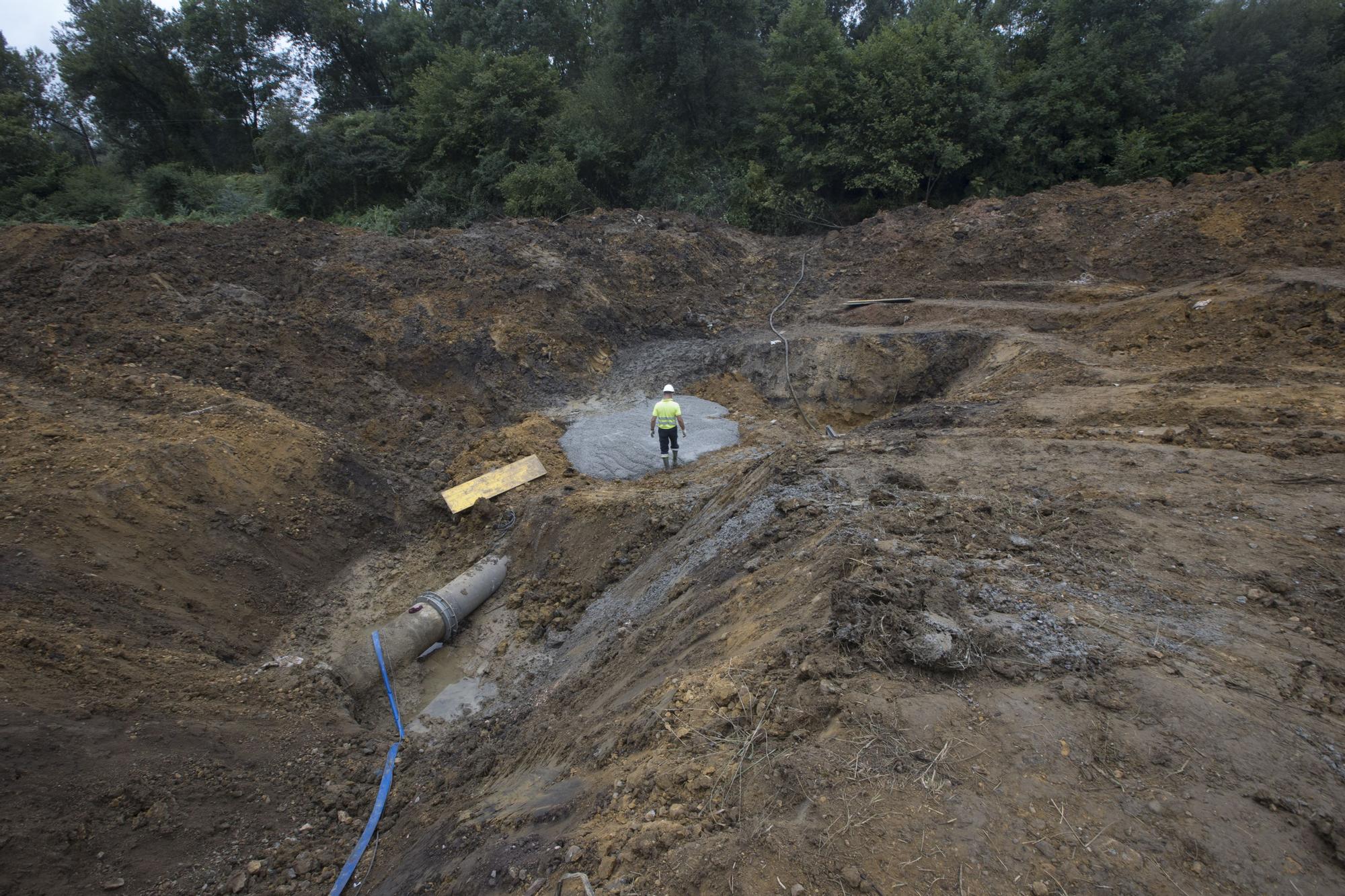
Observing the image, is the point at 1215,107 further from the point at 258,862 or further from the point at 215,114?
the point at 215,114

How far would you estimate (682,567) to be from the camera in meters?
6.54

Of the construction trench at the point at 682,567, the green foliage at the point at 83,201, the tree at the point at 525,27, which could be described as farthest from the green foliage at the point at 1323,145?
the green foliage at the point at 83,201

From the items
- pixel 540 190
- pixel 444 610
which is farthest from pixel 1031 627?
pixel 540 190

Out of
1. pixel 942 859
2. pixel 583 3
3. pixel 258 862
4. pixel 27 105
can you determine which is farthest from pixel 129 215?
pixel 942 859

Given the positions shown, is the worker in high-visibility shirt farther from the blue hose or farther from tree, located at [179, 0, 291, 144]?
tree, located at [179, 0, 291, 144]

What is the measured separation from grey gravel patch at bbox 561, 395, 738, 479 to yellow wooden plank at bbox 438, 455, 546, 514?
0.65m

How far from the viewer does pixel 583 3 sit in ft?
82.2

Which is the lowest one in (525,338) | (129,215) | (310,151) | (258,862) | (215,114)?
(258,862)

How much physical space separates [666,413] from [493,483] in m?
2.70

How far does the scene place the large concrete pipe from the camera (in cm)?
693

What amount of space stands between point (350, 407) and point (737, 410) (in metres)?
6.29

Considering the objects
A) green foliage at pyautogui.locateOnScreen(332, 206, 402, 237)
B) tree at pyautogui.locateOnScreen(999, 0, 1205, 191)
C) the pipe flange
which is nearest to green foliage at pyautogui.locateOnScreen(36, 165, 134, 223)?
green foliage at pyautogui.locateOnScreen(332, 206, 402, 237)

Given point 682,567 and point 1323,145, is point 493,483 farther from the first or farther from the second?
point 1323,145

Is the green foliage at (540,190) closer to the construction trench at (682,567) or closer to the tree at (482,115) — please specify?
the tree at (482,115)
